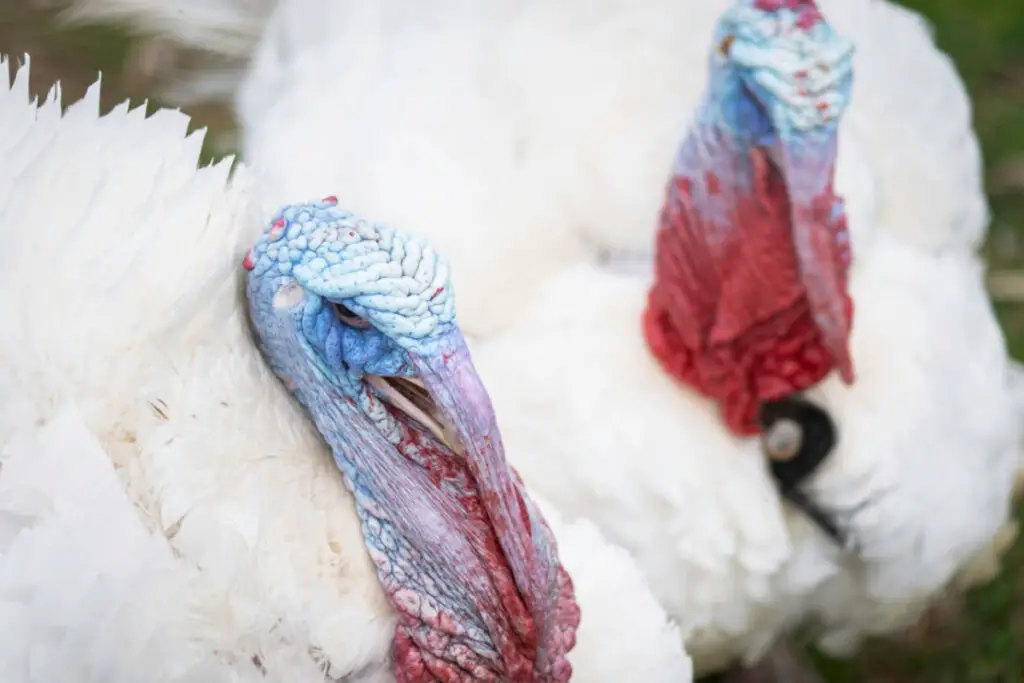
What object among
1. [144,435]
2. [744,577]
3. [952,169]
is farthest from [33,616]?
[952,169]

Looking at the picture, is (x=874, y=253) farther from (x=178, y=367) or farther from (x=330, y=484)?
(x=178, y=367)

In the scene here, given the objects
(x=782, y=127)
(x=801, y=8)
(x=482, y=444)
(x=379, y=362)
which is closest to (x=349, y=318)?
(x=379, y=362)

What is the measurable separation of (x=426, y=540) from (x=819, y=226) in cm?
101

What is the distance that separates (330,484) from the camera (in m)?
1.87

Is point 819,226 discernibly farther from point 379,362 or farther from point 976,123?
point 976,123

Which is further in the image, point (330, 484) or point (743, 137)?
point (743, 137)

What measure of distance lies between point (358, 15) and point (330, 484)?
1.63 metres

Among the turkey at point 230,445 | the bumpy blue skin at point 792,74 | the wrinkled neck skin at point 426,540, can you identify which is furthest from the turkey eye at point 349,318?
the bumpy blue skin at point 792,74

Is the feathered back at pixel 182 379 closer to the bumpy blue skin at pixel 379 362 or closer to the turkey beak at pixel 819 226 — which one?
the bumpy blue skin at pixel 379 362

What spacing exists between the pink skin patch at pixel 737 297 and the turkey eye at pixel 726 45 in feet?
0.62

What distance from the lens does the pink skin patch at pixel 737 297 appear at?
2.44 meters

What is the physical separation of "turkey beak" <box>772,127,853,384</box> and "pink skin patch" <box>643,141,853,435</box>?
1cm

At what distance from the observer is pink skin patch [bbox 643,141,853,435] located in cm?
244

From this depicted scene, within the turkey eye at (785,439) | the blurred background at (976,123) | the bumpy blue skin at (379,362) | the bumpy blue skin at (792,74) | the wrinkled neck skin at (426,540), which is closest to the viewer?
the bumpy blue skin at (379,362)
